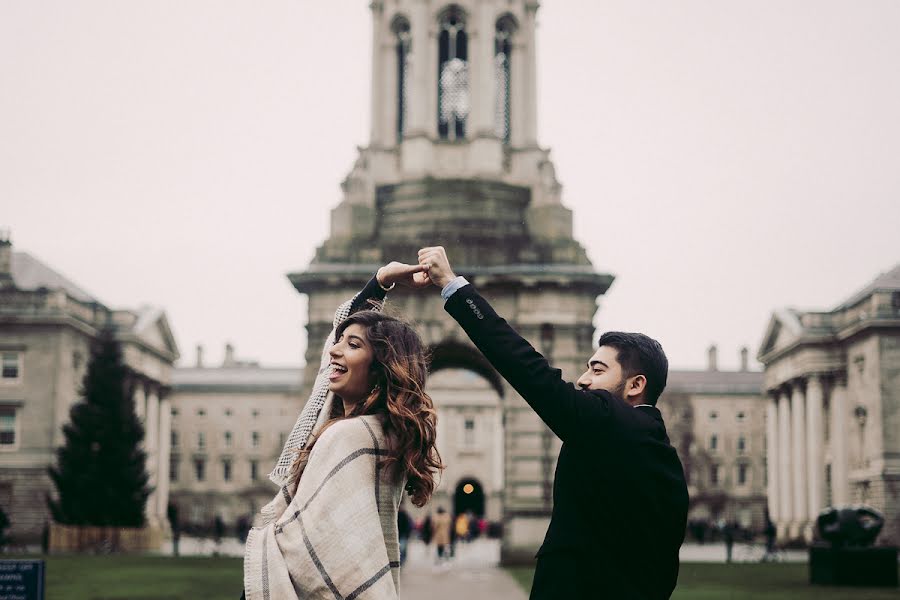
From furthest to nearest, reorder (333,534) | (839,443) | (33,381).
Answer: (839,443) → (33,381) → (333,534)

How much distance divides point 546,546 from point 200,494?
4205 inches

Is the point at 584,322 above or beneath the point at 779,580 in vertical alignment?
above

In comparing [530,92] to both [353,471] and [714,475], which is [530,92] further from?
[714,475]

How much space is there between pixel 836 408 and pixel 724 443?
41161 millimetres

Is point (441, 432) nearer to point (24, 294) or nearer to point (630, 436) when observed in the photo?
point (24, 294)

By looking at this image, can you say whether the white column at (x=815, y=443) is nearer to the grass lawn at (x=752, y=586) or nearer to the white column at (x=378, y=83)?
the grass lawn at (x=752, y=586)

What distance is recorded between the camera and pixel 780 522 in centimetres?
8156

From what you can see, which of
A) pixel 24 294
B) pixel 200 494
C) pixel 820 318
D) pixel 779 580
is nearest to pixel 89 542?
pixel 24 294

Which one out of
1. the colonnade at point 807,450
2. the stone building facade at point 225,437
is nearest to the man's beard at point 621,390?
the colonnade at point 807,450

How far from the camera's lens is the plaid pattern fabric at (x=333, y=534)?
4859 millimetres

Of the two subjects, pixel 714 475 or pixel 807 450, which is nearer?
pixel 807 450

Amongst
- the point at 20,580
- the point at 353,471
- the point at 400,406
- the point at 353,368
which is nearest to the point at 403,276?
the point at 353,368

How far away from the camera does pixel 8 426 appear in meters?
64.5

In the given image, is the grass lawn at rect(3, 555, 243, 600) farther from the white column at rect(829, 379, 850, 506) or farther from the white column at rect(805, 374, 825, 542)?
the white column at rect(805, 374, 825, 542)
